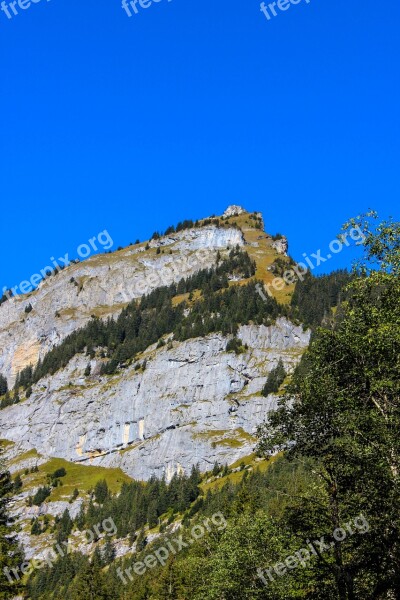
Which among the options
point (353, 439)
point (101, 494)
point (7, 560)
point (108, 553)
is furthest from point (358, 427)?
point (101, 494)

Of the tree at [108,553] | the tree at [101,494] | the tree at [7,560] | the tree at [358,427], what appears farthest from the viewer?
the tree at [101,494]

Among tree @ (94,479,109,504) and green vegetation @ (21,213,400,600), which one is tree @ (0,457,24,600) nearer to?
green vegetation @ (21,213,400,600)

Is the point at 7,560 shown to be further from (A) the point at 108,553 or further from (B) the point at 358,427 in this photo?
(A) the point at 108,553

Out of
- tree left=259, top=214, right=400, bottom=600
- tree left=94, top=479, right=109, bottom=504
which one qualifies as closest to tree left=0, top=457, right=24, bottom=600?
tree left=259, top=214, right=400, bottom=600

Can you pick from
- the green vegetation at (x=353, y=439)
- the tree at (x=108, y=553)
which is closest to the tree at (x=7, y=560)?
the green vegetation at (x=353, y=439)

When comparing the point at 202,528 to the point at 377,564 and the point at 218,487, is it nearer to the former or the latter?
the point at 377,564

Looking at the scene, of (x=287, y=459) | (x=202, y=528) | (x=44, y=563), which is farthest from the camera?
(x=44, y=563)

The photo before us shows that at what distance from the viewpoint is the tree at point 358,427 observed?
825 inches

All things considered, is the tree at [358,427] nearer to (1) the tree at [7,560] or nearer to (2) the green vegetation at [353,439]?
(2) the green vegetation at [353,439]

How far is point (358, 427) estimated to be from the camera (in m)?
22.1

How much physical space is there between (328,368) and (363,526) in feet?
22.3

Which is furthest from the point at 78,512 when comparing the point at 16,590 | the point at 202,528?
the point at 16,590

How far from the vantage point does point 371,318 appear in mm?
23641

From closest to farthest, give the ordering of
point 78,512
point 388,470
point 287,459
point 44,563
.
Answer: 1. point 388,470
2. point 287,459
3. point 44,563
4. point 78,512
